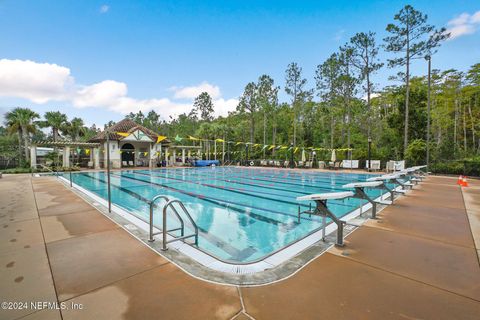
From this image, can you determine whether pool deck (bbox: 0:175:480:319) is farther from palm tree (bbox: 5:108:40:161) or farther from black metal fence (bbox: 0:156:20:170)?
black metal fence (bbox: 0:156:20:170)

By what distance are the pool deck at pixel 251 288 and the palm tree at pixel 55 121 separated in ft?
108

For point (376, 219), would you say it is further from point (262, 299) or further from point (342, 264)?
point (262, 299)

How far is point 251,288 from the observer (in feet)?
7.57

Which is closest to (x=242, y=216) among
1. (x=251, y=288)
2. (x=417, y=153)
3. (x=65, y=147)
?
(x=251, y=288)

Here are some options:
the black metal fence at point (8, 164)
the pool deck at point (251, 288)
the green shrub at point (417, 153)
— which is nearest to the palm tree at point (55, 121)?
the black metal fence at point (8, 164)

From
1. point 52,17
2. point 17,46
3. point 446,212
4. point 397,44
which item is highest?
point 397,44

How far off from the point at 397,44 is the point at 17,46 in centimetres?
2683

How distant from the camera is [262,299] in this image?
212 centimetres

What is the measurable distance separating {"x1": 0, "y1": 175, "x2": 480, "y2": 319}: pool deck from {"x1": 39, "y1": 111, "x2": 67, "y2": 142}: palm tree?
32774 mm

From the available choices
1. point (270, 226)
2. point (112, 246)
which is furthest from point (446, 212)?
point (112, 246)

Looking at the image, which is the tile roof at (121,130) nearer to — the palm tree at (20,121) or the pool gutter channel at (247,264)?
the palm tree at (20,121)

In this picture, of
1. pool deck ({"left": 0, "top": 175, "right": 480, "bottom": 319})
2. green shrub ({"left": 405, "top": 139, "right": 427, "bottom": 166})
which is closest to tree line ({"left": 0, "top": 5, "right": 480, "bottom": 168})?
green shrub ({"left": 405, "top": 139, "right": 427, "bottom": 166})

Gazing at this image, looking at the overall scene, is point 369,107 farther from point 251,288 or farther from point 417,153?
point 251,288

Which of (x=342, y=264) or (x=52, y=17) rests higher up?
(x=52, y=17)
